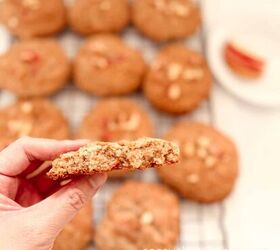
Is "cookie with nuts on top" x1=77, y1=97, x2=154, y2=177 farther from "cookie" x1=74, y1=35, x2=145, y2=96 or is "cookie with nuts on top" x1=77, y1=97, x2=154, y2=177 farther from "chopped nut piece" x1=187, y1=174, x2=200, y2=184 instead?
"chopped nut piece" x1=187, y1=174, x2=200, y2=184

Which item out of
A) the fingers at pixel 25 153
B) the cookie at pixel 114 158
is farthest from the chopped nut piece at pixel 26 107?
the cookie at pixel 114 158

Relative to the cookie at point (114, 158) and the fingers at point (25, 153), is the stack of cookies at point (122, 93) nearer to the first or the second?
the fingers at point (25, 153)

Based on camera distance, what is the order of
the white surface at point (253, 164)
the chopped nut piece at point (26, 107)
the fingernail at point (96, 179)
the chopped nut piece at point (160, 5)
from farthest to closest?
the chopped nut piece at point (160, 5) → the chopped nut piece at point (26, 107) → the white surface at point (253, 164) → the fingernail at point (96, 179)

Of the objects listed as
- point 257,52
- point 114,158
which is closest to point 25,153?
point 114,158

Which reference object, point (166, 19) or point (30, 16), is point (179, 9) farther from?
point (30, 16)

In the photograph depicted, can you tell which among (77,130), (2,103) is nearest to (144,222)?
→ (77,130)

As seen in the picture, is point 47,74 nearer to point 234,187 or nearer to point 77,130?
point 77,130
